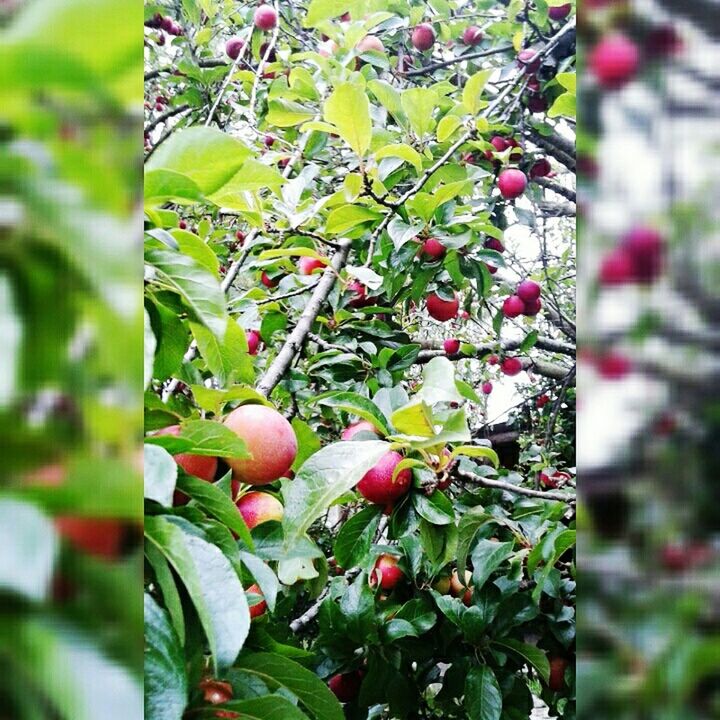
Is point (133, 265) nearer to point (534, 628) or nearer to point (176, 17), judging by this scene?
point (534, 628)

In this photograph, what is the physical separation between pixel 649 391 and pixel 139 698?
0.34 ft

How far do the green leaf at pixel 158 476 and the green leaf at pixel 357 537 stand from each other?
19.4 inches

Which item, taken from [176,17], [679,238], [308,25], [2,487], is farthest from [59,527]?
[176,17]

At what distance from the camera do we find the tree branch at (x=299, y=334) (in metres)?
0.80

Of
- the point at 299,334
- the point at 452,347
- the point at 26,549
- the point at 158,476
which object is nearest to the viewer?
the point at 26,549

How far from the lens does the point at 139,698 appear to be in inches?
4.7

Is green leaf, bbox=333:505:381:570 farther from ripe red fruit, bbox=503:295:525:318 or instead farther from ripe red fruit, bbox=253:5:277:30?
ripe red fruit, bbox=253:5:277:30

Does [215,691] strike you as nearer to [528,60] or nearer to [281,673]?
[281,673]

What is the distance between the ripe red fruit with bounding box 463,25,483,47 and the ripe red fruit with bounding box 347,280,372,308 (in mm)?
879

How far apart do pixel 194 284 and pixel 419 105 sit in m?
0.90

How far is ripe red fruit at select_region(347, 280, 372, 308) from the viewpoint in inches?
49.9

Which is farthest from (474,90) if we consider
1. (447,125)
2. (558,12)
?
(558,12)

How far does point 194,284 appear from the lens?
1.27ft

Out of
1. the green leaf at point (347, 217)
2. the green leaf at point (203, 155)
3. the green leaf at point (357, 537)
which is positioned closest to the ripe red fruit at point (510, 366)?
the green leaf at point (347, 217)
